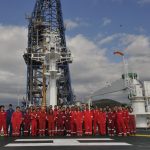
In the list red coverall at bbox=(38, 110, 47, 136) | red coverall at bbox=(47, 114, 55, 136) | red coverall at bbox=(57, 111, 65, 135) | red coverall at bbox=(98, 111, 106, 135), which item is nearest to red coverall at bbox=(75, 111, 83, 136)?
red coverall at bbox=(57, 111, 65, 135)

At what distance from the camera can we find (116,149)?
8641 mm

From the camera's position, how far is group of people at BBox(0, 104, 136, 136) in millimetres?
15930

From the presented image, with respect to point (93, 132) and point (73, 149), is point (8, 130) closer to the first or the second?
point (93, 132)

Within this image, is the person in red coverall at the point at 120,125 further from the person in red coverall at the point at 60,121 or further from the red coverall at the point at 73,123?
the person in red coverall at the point at 60,121

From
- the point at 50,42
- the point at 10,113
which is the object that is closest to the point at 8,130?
the point at 10,113

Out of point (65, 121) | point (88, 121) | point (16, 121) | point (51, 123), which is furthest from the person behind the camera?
point (65, 121)

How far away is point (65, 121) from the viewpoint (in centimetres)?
1620

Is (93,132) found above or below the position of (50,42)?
below

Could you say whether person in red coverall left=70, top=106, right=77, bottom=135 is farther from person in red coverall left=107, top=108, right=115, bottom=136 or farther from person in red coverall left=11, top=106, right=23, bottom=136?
person in red coverall left=11, top=106, right=23, bottom=136

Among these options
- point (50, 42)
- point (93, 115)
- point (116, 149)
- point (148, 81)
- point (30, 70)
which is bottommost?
point (116, 149)

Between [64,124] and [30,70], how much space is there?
40221 millimetres

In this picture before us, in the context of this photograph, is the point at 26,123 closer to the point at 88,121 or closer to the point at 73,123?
the point at 73,123

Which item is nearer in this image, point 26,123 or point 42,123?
point 42,123

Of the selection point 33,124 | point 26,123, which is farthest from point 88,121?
point 26,123
